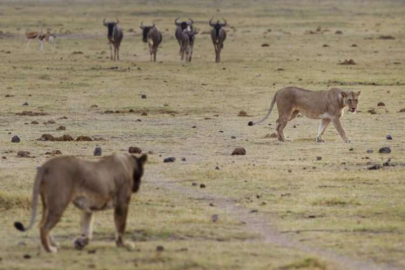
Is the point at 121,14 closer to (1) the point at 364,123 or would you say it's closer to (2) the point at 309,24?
(2) the point at 309,24

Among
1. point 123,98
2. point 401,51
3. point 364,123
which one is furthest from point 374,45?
point 364,123

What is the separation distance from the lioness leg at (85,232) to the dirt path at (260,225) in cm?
166

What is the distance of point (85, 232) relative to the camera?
9.46 m

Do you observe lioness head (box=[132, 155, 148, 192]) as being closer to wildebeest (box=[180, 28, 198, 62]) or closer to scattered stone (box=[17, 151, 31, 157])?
scattered stone (box=[17, 151, 31, 157])

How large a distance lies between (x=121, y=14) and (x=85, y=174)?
2627 inches

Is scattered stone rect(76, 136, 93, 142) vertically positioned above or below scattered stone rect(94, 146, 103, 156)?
below

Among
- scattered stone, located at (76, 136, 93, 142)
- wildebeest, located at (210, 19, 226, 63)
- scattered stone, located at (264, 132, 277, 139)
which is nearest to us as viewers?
scattered stone, located at (76, 136, 93, 142)

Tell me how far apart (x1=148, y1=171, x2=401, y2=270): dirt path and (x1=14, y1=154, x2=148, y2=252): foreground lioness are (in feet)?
4.92

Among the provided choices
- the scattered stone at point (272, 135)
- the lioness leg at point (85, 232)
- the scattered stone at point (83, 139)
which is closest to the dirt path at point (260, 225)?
the lioness leg at point (85, 232)

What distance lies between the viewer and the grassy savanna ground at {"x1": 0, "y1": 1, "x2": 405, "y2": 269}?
31.4 feet

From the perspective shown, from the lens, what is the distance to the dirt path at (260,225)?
9234 millimetres

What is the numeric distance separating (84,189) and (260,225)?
237 cm

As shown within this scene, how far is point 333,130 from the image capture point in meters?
20.5

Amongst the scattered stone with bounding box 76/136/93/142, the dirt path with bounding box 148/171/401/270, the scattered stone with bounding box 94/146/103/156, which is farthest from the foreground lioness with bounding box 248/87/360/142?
the dirt path with bounding box 148/171/401/270
